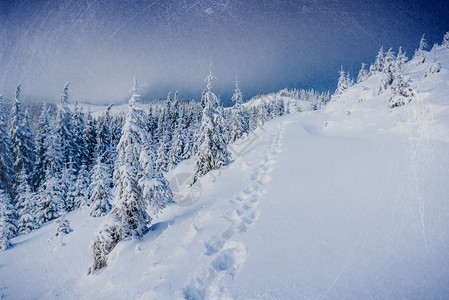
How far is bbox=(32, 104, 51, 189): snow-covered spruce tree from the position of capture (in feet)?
93.5

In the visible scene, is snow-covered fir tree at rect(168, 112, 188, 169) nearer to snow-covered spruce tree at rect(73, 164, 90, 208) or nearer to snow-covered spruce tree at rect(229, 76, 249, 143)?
snow-covered spruce tree at rect(229, 76, 249, 143)

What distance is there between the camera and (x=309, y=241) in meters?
4.32

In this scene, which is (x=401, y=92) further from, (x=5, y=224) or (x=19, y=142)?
(x=19, y=142)

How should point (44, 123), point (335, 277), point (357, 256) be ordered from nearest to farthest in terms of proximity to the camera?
point (335, 277)
point (357, 256)
point (44, 123)

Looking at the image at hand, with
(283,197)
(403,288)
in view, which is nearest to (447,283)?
(403,288)

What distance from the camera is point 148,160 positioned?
8805mm

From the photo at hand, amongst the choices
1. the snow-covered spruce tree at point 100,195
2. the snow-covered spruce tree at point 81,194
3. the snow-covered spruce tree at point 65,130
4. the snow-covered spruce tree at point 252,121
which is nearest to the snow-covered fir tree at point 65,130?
the snow-covered spruce tree at point 65,130

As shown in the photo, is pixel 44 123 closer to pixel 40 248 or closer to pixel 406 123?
pixel 40 248

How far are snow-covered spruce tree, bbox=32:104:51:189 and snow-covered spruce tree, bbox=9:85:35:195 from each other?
920 mm

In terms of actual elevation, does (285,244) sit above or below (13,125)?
below

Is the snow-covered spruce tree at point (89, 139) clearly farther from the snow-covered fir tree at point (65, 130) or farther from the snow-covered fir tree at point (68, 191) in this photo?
the snow-covered fir tree at point (68, 191)

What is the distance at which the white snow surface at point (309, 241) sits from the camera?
3291mm

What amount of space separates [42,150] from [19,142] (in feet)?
9.55

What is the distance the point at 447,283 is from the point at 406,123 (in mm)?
12062
